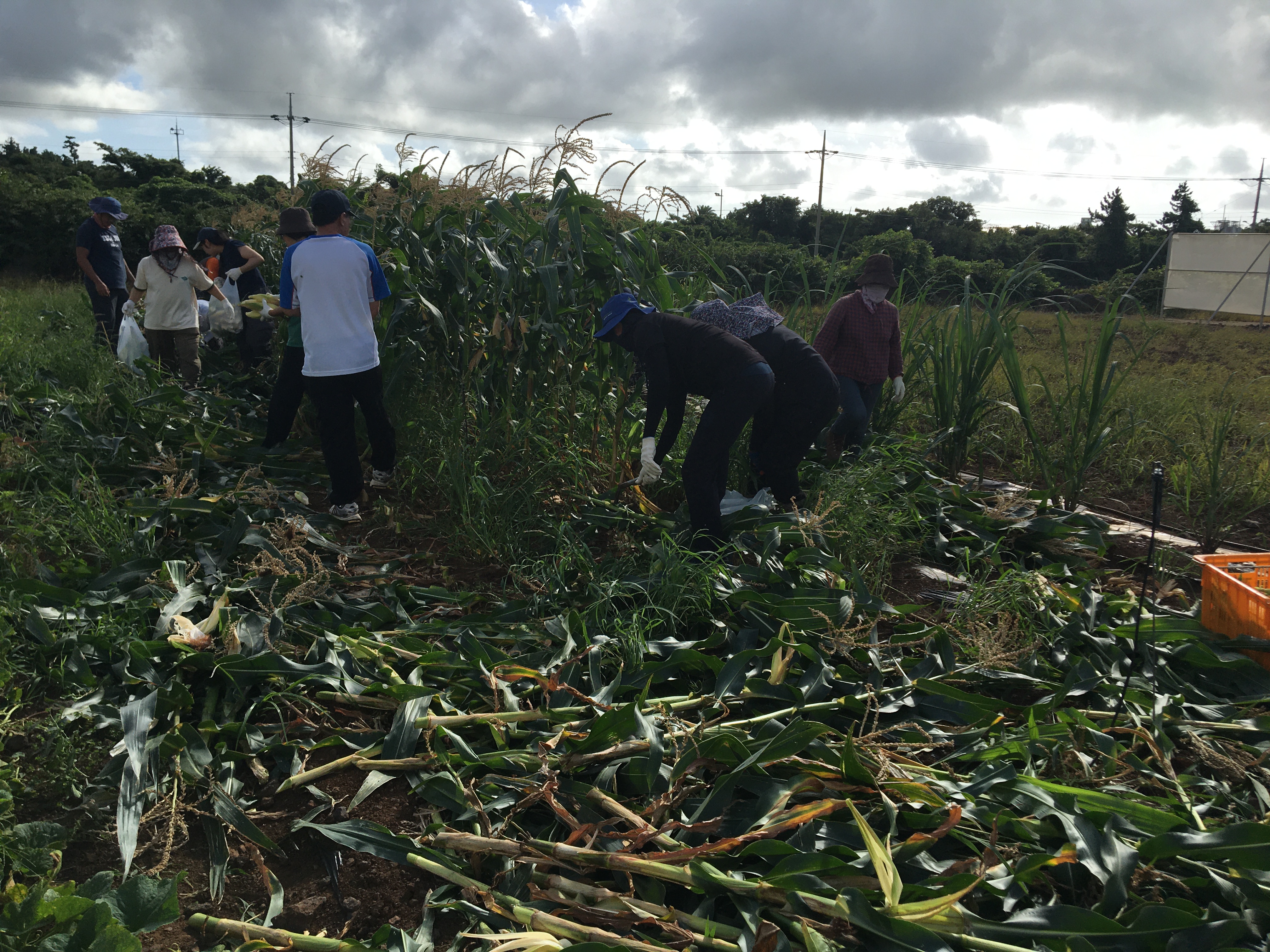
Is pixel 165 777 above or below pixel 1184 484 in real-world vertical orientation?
below

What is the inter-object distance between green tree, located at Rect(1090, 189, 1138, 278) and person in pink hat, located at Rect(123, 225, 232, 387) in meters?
26.2

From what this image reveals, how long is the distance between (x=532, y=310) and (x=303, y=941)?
3006 mm

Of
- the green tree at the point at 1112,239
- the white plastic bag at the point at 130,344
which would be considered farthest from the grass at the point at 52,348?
the green tree at the point at 1112,239

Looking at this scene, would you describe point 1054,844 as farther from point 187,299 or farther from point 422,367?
point 187,299

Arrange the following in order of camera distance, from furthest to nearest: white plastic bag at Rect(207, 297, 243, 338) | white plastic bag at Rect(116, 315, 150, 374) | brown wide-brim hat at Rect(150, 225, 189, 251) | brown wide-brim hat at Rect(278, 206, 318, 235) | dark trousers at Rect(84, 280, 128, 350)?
dark trousers at Rect(84, 280, 128, 350)
white plastic bag at Rect(207, 297, 243, 338)
white plastic bag at Rect(116, 315, 150, 374)
brown wide-brim hat at Rect(150, 225, 189, 251)
brown wide-brim hat at Rect(278, 206, 318, 235)

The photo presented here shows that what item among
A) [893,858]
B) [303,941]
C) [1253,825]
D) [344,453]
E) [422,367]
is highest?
[422,367]

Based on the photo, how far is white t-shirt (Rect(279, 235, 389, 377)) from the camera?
374 cm

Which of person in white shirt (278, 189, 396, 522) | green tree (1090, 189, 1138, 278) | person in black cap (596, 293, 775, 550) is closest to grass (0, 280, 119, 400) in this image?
person in white shirt (278, 189, 396, 522)

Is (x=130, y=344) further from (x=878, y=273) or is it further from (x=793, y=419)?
(x=878, y=273)

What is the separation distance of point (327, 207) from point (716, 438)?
2.24m

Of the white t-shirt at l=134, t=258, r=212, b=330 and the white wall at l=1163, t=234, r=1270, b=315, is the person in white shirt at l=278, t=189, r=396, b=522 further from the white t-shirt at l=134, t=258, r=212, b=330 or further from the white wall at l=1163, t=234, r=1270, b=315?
the white wall at l=1163, t=234, r=1270, b=315

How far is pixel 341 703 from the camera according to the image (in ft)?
7.87

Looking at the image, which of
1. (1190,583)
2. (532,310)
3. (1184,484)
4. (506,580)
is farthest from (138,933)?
(1184,484)

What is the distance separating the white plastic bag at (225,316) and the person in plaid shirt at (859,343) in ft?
15.2
